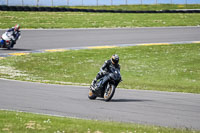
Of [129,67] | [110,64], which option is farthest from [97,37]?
[110,64]

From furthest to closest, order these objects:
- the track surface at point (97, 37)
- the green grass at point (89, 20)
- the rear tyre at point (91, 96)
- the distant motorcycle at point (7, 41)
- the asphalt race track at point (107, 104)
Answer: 1. the green grass at point (89, 20)
2. the track surface at point (97, 37)
3. the distant motorcycle at point (7, 41)
4. the rear tyre at point (91, 96)
5. the asphalt race track at point (107, 104)

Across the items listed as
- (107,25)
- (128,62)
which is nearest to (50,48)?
(128,62)

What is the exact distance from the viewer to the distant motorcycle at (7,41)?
28594 mm

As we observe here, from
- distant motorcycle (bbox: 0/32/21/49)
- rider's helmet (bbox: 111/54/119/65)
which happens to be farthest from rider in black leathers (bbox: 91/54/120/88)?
distant motorcycle (bbox: 0/32/21/49)

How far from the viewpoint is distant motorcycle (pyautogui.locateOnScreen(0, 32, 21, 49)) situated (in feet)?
93.8

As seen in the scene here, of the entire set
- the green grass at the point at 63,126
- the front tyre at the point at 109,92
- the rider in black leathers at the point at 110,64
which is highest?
the rider in black leathers at the point at 110,64

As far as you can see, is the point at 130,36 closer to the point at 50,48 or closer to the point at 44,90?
the point at 50,48

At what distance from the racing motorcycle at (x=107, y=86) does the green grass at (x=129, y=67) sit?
3.89 m

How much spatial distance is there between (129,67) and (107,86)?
33.4ft

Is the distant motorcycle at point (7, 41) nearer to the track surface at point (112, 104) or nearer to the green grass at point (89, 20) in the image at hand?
the green grass at point (89, 20)

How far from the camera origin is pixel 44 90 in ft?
53.2

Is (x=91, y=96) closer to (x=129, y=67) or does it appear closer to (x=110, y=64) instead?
(x=110, y=64)

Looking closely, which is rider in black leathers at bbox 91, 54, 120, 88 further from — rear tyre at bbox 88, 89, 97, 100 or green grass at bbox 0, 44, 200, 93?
green grass at bbox 0, 44, 200, 93

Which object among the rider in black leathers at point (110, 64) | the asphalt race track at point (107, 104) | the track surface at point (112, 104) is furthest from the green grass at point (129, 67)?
the rider in black leathers at point (110, 64)
